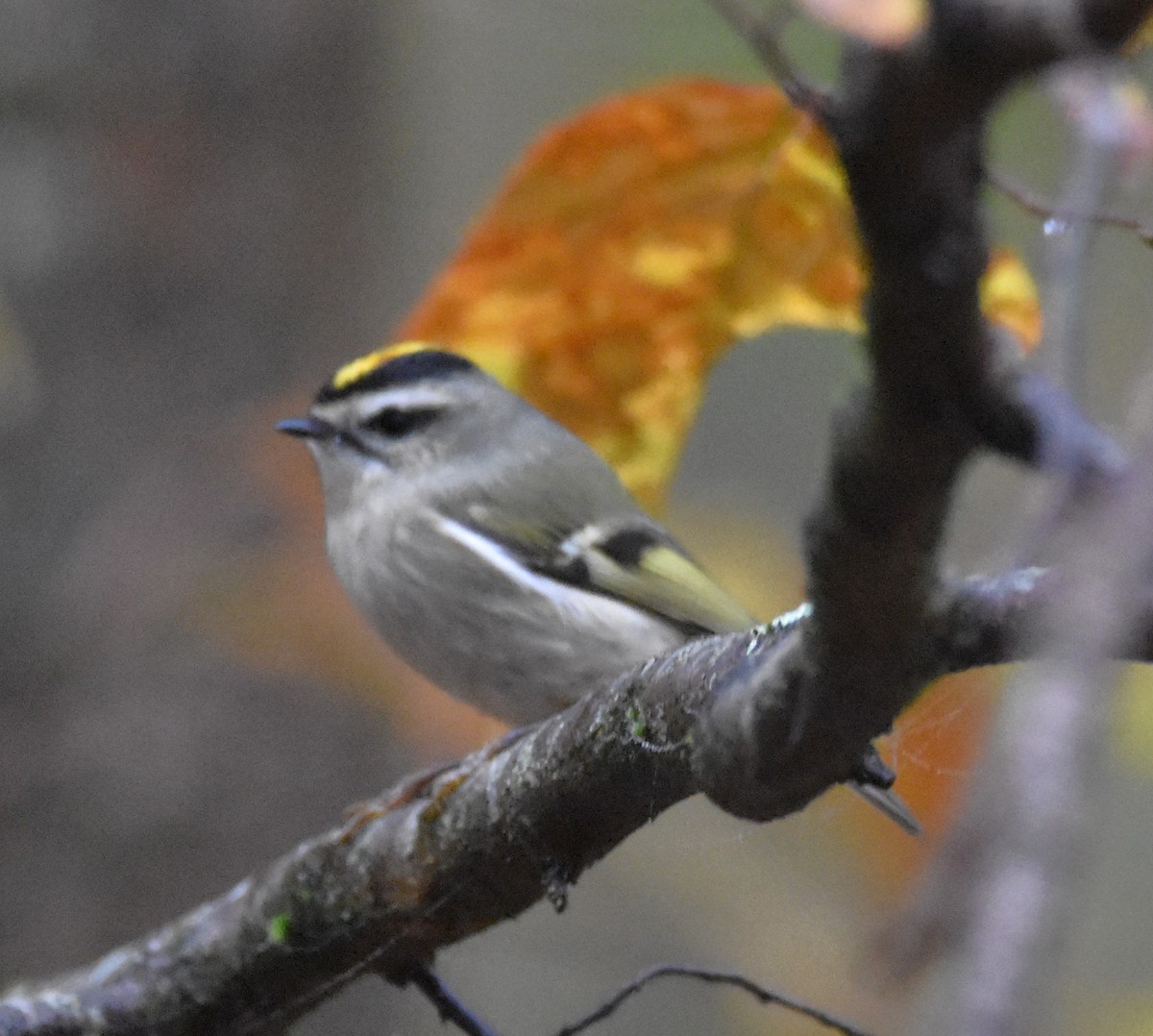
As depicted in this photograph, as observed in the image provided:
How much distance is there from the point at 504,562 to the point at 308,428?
1.37 feet

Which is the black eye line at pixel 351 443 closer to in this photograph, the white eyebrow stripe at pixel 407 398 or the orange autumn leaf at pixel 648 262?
the white eyebrow stripe at pixel 407 398

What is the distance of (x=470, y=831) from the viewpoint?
1.49m

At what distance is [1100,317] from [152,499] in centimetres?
203

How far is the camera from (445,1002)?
1604 millimetres

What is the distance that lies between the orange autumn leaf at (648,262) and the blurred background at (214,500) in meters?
1.20

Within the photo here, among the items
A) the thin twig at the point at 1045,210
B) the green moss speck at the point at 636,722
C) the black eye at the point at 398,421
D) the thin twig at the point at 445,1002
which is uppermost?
the thin twig at the point at 1045,210

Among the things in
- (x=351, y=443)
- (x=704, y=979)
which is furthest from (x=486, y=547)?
(x=704, y=979)

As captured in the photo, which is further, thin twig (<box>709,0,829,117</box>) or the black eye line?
the black eye line

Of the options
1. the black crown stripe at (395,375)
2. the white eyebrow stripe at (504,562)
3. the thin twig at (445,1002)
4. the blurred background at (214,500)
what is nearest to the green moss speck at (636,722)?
the thin twig at (445,1002)

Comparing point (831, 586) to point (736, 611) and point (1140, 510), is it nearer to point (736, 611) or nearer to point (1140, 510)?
point (1140, 510)

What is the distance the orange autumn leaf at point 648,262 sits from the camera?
4.62 ft

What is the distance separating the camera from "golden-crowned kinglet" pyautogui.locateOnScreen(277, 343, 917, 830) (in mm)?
2084

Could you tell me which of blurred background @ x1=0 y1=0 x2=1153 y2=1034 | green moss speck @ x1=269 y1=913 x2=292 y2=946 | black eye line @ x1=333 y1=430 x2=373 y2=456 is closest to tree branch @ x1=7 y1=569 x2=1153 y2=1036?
green moss speck @ x1=269 y1=913 x2=292 y2=946

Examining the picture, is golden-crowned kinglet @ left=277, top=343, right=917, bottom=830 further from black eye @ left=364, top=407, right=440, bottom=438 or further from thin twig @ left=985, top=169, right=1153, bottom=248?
thin twig @ left=985, top=169, right=1153, bottom=248
